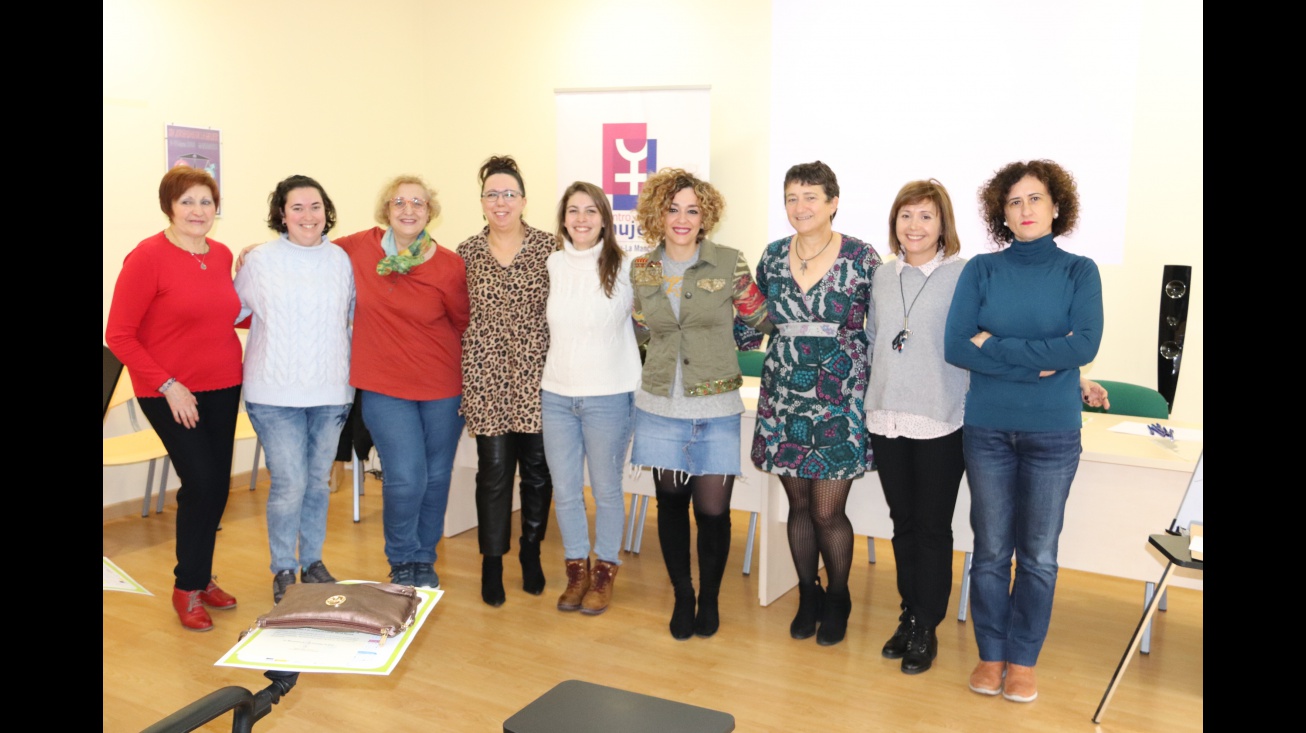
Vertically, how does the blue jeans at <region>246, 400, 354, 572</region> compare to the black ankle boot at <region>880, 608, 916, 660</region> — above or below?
above

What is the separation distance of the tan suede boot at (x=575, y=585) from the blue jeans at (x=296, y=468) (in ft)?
3.16

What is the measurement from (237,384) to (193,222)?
0.57m

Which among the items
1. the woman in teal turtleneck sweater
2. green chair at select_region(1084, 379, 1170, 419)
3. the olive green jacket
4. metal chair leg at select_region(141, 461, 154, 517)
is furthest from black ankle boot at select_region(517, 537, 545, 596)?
green chair at select_region(1084, 379, 1170, 419)

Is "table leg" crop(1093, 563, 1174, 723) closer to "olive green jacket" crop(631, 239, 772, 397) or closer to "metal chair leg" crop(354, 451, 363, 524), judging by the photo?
"olive green jacket" crop(631, 239, 772, 397)

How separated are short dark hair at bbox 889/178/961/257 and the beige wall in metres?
2.67

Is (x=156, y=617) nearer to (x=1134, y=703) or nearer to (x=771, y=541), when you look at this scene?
(x=771, y=541)

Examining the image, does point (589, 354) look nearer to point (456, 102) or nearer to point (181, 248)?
point (181, 248)

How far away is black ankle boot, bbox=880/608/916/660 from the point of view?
128 inches

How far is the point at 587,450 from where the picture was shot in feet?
11.4

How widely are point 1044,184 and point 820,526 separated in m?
1.27

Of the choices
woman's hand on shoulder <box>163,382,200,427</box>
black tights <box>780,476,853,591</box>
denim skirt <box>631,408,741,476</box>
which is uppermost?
woman's hand on shoulder <box>163,382,200,427</box>

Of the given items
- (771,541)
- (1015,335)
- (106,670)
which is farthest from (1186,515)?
(106,670)

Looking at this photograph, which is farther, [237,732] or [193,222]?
[193,222]
